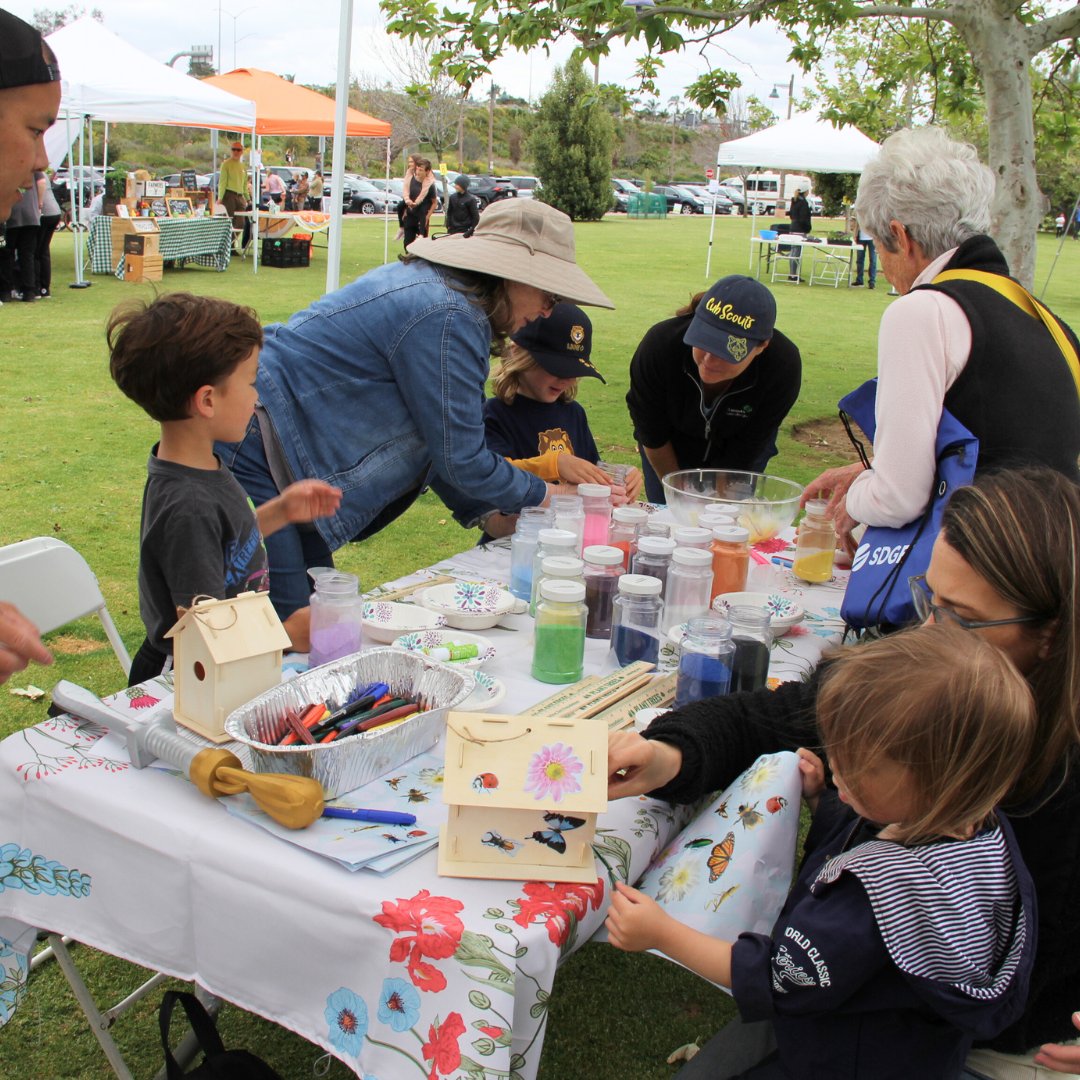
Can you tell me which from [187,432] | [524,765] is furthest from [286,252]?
[524,765]

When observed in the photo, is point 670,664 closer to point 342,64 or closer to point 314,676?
point 314,676

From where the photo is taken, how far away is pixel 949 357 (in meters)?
2.15

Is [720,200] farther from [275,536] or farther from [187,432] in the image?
[187,432]

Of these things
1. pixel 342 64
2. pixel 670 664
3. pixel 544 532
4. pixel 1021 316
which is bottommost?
pixel 670 664

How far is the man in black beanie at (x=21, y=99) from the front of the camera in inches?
56.8

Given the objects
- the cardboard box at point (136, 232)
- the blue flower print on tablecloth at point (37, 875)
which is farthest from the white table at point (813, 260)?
the blue flower print on tablecloth at point (37, 875)

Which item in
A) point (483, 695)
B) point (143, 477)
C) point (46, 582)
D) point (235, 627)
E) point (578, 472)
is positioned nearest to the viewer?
point (235, 627)

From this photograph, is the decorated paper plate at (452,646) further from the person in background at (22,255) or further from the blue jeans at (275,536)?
the person in background at (22,255)

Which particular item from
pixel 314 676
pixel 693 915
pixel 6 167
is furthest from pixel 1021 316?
pixel 6 167

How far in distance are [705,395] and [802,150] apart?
44.4 ft

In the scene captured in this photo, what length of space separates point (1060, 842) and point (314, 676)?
115 centimetres

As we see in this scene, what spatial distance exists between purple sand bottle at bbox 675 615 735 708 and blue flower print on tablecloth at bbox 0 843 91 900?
1.05 m

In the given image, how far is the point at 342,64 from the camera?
6750mm

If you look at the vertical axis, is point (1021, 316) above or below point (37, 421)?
above
